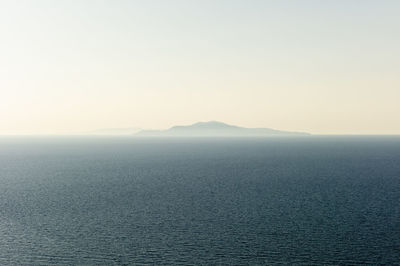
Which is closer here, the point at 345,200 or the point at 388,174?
the point at 345,200

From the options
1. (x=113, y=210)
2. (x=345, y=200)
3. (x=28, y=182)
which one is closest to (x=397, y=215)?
(x=345, y=200)

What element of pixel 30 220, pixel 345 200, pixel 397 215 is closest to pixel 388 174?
pixel 345 200

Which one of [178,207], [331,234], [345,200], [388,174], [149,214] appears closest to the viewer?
[331,234]

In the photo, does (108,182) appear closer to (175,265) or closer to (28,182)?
(28,182)

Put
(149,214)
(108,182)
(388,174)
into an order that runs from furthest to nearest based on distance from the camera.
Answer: (388,174) < (108,182) < (149,214)

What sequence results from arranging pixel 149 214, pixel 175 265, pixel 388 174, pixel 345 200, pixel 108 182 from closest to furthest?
pixel 175 265
pixel 149 214
pixel 345 200
pixel 108 182
pixel 388 174

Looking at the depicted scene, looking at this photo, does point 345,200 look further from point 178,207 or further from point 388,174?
point 388,174

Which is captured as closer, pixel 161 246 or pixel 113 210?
pixel 161 246

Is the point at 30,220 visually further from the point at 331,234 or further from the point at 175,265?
the point at 331,234

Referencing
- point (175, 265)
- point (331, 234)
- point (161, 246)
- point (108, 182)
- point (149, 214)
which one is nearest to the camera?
point (175, 265)
